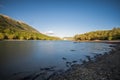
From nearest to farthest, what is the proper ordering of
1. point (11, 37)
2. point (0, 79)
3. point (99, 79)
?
1. point (99, 79)
2. point (0, 79)
3. point (11, 37)

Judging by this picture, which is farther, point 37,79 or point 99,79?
point 37,79

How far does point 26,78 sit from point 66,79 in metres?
6.38

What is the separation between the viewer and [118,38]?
543ft

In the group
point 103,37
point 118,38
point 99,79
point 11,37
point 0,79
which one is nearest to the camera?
point 99,79

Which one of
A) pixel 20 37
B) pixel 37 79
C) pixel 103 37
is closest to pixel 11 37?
pixel 20 37

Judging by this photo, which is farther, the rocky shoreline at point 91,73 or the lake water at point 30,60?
the lake water at point 30,60

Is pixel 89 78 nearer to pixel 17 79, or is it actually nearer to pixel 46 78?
pixel 46 78

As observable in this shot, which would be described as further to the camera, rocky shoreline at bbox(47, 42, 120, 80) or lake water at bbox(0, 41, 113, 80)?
lake water at bbox(0, 41, 113, 80)

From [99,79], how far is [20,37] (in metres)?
202

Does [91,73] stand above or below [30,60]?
above

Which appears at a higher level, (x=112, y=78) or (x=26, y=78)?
Answer: (x=112, y=78)

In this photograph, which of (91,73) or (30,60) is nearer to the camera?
(91,73)

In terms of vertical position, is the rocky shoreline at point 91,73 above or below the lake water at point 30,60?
above

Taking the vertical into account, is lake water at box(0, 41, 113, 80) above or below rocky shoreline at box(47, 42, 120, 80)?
below
